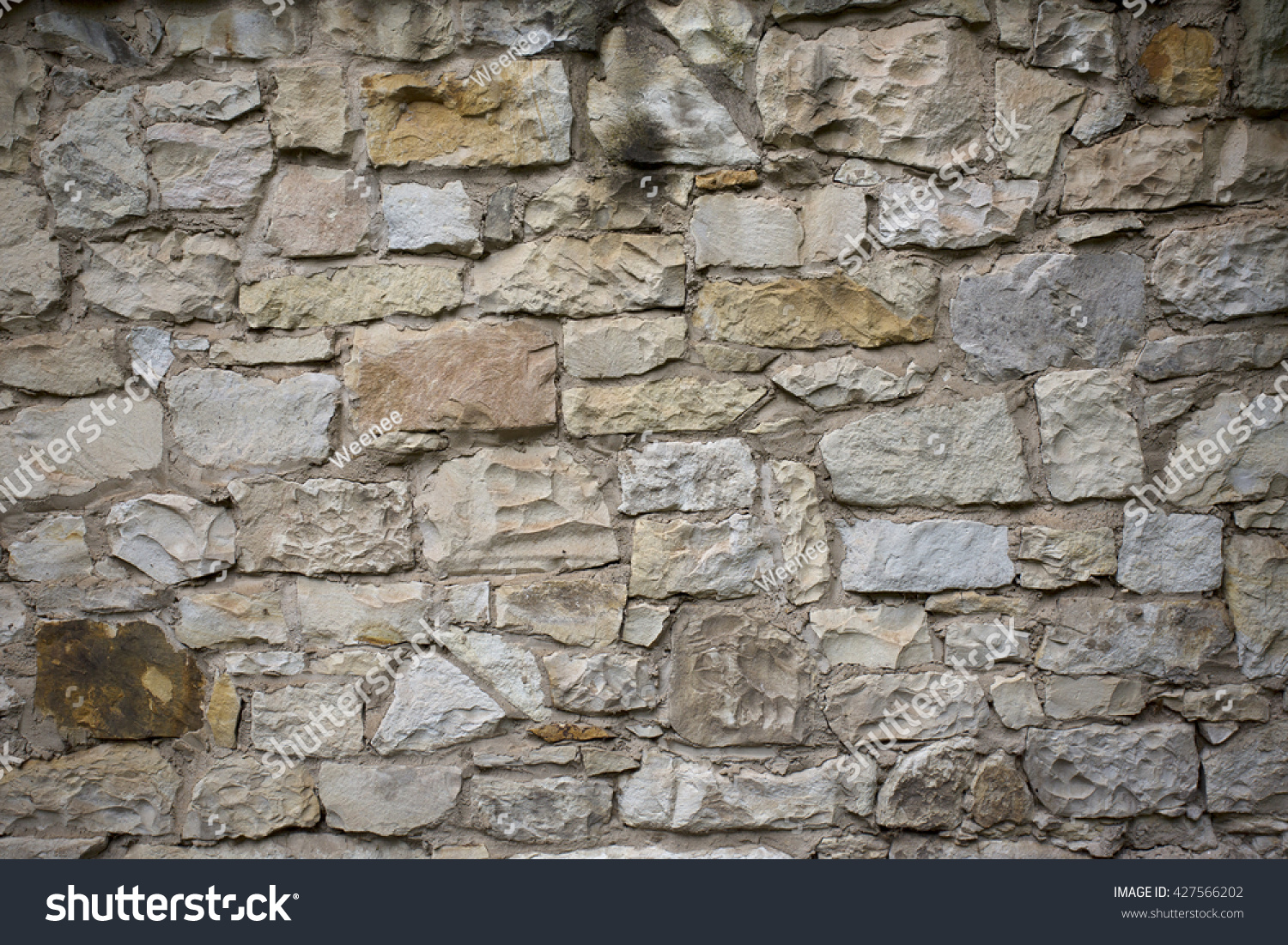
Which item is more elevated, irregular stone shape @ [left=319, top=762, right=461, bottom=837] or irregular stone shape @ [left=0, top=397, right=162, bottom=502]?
irregular stone shape @ [left=0, top=397, right=162, bottom=502]

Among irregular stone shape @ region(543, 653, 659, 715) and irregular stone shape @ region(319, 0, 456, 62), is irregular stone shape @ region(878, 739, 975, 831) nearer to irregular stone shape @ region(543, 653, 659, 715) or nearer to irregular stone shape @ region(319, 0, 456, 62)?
irregular stone shape @ region(543, 653, 659, 715)

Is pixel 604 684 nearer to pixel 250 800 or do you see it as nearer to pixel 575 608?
pixel 575 608

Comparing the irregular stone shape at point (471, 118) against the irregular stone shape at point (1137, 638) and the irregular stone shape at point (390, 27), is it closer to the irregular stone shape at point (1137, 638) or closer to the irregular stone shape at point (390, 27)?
the irregular stone shape at point (390, 27)

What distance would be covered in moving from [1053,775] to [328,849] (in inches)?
68.8

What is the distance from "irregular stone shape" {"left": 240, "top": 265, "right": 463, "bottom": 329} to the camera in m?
1.73

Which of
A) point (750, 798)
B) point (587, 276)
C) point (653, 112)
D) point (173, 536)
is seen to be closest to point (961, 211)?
point (653, 112)

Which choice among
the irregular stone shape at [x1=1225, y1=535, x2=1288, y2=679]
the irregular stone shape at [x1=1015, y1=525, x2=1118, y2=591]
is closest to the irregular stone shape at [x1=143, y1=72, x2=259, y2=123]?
the irregular stone shape at [x1=1015, y1=525, x2=1118, y2=591]

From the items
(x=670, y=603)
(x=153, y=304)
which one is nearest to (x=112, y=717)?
(x=153, y=304)

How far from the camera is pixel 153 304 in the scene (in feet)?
5.74

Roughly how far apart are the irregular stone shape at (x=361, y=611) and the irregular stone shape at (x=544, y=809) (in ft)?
1.42

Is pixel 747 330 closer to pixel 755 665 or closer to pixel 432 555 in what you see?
pixel 755 665

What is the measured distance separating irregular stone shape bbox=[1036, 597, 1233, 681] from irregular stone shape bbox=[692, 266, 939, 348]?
765mm

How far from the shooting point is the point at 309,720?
5.75ft

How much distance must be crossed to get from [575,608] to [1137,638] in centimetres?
132
